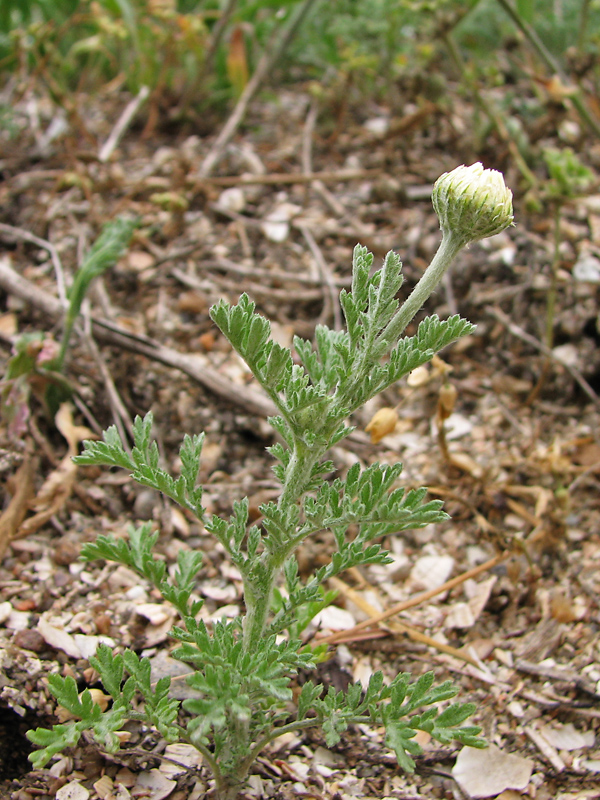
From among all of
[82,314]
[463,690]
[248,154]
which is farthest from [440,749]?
[248,154]

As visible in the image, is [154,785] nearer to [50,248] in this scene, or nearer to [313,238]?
[50,248]

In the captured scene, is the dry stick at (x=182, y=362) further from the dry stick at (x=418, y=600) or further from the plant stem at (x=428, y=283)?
the plant stem at (x=428, y=283)

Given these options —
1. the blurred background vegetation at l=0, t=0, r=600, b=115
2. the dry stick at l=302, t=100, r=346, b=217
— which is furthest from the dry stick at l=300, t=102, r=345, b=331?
the blurred background vegetation at l=0, t=0, r=600, b=115

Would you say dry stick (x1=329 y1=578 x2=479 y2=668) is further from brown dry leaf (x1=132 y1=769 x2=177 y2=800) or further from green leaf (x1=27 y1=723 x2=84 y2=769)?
green leaf (x1=27 y1=723 x2=84 y2=769)

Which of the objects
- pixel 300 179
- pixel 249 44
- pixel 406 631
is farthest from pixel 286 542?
pixel 249 44

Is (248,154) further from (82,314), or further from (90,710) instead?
(90,710)

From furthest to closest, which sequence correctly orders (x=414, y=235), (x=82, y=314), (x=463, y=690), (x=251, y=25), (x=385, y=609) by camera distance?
1. (x=251, y=25)
2. (x=414, y=235)
3. (x=82, y=314)
4. (x=385, y=609)
5. (x=463, y=690)

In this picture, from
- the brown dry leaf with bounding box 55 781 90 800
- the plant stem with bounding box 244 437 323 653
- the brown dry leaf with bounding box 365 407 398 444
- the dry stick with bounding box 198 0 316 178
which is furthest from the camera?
the dry stick with bounding box 198 0 316 178
